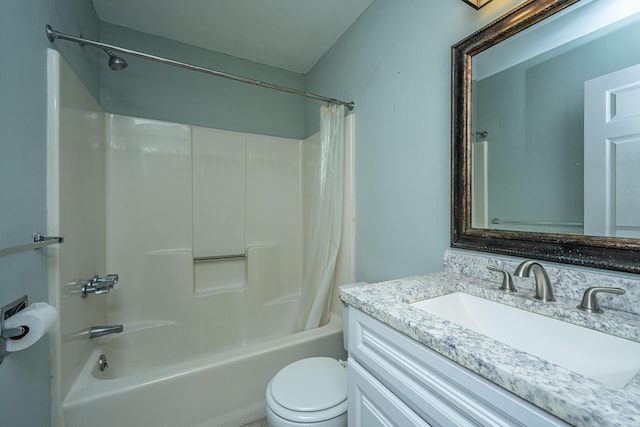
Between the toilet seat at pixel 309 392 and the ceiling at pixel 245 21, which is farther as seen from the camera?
the ceiling at pixel 245 21

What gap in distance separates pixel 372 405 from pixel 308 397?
0.36 meters

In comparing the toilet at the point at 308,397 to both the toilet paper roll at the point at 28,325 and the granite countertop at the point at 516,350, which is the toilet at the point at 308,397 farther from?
the toilet paper roll at the point at 28,325

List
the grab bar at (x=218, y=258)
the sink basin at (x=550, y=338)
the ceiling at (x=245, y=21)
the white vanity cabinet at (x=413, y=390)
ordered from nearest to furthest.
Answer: the white vanity cabinet at (x=413, y=390)
the sink basin at (x=550, y=338)
the ceiling at (x=245, y=21)
the grab bar at (x=218, y=258)

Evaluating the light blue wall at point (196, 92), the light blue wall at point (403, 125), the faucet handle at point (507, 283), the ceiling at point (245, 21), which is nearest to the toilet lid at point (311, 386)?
the light blue wall at point (403, 125)

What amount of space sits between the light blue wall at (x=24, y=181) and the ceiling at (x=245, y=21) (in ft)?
2.52

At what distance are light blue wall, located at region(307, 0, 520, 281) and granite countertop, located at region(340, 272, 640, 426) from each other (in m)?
0.37

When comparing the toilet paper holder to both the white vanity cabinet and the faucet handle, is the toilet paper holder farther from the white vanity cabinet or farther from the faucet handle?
the faucet handle

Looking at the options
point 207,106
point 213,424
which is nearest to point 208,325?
point 213,424

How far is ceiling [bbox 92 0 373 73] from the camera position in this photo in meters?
1.62

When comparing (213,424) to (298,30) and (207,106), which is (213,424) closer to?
(207,106)

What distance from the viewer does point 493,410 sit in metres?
0.48

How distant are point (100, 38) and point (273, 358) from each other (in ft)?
7.99

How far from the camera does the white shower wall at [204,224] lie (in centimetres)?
180

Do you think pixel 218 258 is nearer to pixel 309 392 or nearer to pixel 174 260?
pixel 174 260
